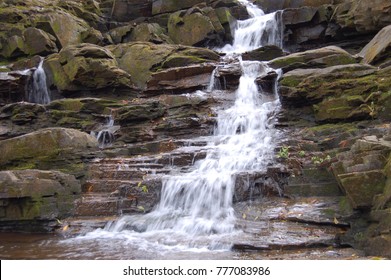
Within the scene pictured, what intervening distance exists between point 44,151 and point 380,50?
10360mm

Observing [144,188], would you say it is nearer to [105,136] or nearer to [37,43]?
[105,136]

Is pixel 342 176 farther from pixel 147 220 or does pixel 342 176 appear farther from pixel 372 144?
pixel 147 220

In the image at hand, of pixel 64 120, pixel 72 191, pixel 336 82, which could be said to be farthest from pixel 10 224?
pixel 336 82

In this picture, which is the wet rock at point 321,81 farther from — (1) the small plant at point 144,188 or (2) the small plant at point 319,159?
(1) the small plant at point 144,188

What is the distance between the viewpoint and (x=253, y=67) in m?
14.6

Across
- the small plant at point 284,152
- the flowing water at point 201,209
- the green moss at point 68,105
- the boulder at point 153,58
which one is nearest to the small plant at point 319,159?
the small plant at point 284,152

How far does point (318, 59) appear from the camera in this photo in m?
13.1

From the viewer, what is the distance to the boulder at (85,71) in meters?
14.9

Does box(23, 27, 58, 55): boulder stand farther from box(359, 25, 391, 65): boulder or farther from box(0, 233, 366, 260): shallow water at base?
box(359, 25, 391, 65): boulder

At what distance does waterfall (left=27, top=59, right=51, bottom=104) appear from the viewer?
1581 centimetres

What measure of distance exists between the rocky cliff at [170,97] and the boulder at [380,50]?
40 millimetres

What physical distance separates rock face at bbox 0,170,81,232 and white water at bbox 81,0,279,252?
134 centimetres

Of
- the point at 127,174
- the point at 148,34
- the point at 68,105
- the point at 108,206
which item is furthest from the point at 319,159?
the point at 148,34

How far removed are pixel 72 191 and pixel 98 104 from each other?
17.2 ft
